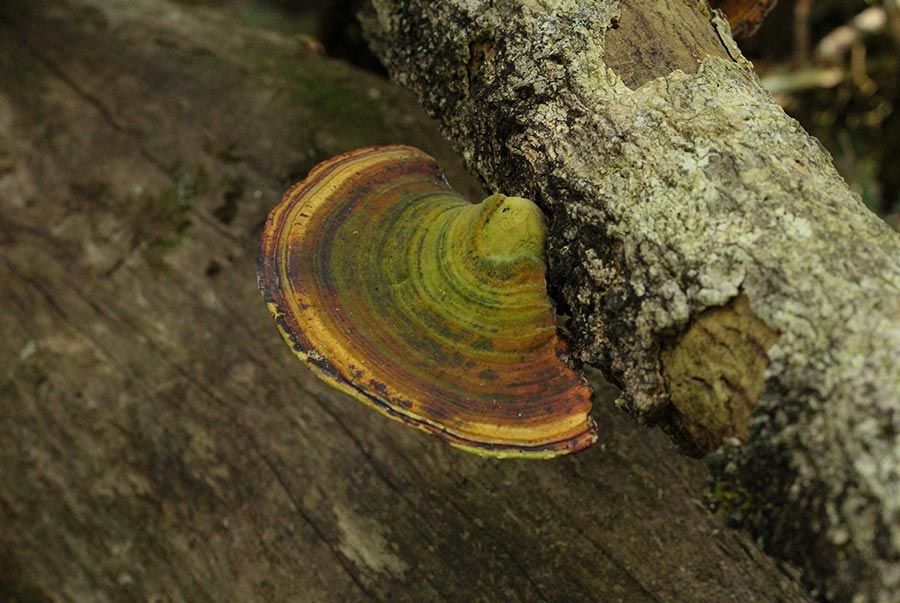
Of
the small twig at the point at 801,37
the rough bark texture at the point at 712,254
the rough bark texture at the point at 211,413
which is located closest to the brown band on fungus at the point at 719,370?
the rough bark texture at the point at 712,254

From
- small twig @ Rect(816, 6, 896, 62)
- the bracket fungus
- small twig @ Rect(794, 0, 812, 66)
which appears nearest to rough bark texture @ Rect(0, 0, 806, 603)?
the bracket fungus

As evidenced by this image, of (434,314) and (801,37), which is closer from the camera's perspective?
(434,314)

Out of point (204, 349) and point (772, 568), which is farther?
point (204, 349)

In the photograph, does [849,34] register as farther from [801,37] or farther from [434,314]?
[434,314]

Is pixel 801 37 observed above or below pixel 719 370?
above

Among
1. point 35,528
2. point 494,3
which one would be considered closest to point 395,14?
point 494,3

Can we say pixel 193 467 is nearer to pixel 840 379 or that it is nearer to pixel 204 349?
pixel 204 349

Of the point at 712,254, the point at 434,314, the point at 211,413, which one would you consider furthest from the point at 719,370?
the point at 211,413
